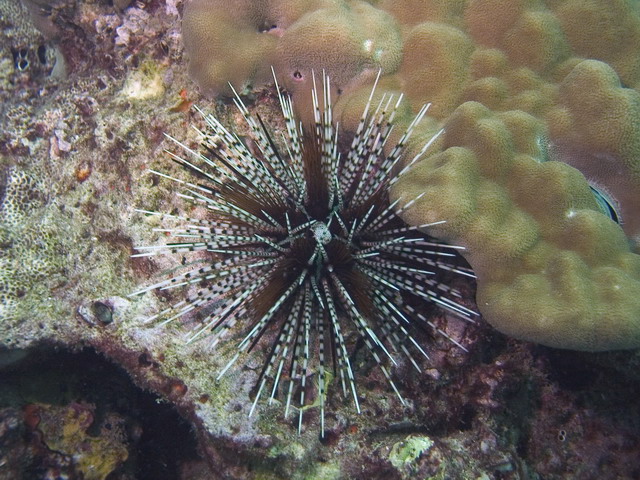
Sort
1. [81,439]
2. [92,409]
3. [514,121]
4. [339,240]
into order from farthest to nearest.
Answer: [92,409]
[81,439]
[514,121]
[339,240]

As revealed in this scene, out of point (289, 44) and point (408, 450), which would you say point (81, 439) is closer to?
point (408, 450)

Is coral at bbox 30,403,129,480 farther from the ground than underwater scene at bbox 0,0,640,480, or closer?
closer

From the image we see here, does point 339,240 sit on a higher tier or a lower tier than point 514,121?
lower

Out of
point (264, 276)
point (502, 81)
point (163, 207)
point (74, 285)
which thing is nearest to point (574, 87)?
point (502, 81)

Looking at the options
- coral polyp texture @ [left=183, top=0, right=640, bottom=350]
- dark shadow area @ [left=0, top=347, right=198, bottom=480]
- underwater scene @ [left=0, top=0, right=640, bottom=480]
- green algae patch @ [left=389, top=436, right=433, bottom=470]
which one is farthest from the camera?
dark shadow area @ [left=0, top=347, right=198, bottom=480]

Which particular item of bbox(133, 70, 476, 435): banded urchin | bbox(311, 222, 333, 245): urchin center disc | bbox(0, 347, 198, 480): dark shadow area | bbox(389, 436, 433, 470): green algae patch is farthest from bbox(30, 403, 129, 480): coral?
bbox(311, 222, 333, 245): urchin center disc

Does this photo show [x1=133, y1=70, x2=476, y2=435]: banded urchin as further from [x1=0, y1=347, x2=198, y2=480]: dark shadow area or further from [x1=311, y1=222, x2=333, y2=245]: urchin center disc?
[x1=0, y1=347, x2=198, y2=480]: dark shadow area

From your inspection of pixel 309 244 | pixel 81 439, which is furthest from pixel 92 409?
pixel 309 244
